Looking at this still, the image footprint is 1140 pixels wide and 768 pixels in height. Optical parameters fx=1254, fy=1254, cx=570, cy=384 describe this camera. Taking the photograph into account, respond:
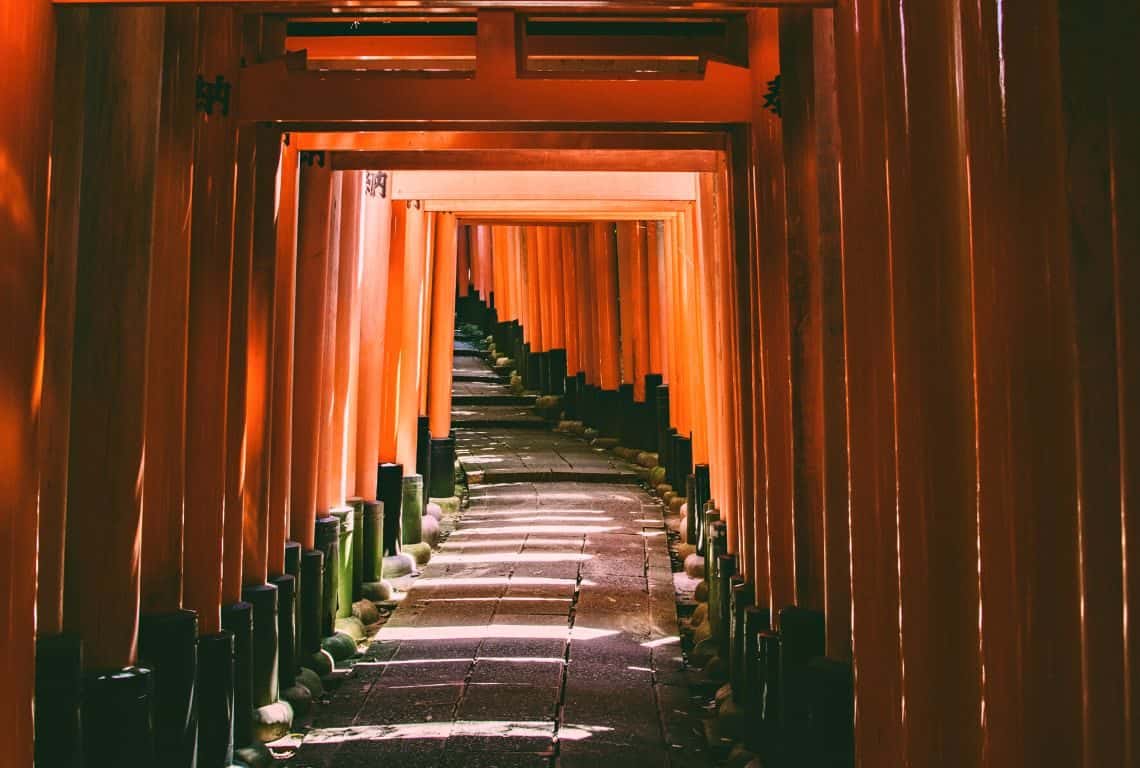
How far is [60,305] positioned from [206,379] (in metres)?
1.67

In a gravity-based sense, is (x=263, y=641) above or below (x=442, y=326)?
below

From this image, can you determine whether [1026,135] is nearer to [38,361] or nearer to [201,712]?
[38,361]

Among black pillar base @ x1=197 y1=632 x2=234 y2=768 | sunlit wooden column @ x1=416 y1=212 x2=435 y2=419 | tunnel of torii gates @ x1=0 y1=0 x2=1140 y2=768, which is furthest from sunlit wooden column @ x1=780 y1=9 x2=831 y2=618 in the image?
sunlit wooden column @ x1=416 y1=212 x2=435 y2=419

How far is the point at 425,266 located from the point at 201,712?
8.27m

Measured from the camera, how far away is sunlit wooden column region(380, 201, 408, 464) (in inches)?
488

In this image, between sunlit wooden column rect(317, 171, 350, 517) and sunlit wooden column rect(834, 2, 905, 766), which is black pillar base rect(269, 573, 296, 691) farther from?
sunlit wooden column rect(834, 2, 905, 766)

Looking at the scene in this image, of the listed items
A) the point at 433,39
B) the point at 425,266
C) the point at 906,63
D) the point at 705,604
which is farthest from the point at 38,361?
the point at 425,266

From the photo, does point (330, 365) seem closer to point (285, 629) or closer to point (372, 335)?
point (285, 629)

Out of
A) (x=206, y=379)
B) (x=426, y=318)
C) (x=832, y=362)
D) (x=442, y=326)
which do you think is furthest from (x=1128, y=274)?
(x=442, y=326)

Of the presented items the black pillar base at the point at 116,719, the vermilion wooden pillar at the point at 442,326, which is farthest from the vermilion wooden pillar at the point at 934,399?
the vermilion wooden pillar at the point at 442,326

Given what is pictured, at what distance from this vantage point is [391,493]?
1215 centimetres

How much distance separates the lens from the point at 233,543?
20.5 ft

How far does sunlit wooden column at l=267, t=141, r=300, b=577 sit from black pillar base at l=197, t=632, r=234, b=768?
137 centimetres

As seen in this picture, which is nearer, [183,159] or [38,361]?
[38,361]
